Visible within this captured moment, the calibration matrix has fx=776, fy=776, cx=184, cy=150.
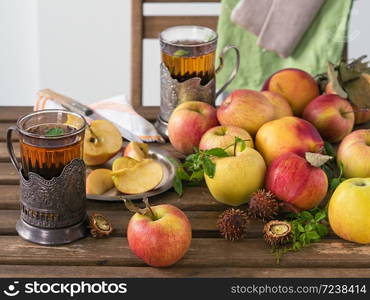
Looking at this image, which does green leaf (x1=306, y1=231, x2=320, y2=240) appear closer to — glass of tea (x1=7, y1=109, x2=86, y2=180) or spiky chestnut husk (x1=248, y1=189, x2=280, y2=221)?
spiky chestnut husk (x1=248, y1=189, x2=280, y2=221)

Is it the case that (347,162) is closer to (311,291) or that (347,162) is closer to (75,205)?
(311,291)

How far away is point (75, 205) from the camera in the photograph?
1.03 meters

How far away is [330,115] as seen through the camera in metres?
1.29

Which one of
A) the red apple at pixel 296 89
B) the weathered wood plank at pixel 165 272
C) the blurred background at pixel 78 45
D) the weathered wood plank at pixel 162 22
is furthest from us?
the blurred background at pixel 78 45

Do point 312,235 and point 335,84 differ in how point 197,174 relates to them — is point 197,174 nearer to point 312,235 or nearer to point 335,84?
point 312,235

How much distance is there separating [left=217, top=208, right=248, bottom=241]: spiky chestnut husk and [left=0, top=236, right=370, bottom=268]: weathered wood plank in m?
0.01

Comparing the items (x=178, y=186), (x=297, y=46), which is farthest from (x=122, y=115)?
(x=297, y=46)

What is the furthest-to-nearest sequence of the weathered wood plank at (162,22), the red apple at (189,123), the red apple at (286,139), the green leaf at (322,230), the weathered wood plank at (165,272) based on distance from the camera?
1. the weathered wood plank at (162,22)
2. the red apple at (189,123)
3. the red apple at (286,139)
4. the green leaf at (322,230)
5. the weathered wood plank at (165,272)

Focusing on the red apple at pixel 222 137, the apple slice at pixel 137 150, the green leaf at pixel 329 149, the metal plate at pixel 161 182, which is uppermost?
the red apple at pixel 222 137

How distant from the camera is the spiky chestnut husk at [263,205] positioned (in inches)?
42.3

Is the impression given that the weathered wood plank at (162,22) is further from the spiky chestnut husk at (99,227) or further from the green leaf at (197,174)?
the spiky chestnut husk at (99,227)

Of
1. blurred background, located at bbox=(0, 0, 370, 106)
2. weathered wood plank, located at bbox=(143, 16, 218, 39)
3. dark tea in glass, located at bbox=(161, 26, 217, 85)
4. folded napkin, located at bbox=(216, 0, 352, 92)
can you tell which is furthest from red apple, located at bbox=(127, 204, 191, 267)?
blurred background, located at bbox=(0, 0, 370, 106)

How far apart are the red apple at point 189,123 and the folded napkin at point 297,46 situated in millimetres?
721

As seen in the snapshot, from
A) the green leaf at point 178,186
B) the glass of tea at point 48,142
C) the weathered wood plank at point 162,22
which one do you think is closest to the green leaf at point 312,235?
the green leaf at point 178,186
